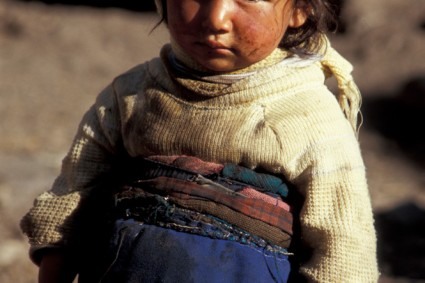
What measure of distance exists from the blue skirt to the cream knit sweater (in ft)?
0.38

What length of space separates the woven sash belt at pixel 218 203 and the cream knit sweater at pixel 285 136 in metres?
0.04

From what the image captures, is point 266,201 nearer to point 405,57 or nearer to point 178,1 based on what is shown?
point 178,1

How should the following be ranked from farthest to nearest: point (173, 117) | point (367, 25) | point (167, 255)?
1. point (367, 25)
2. point (173, 117)
3. point (167, 255)

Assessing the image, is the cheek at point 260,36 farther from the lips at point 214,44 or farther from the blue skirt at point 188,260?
the blue skirt at point 188,260

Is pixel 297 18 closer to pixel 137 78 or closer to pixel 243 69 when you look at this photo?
pixel 243 69

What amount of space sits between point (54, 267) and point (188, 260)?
523 millimetres

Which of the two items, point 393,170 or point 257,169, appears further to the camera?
point 393,170

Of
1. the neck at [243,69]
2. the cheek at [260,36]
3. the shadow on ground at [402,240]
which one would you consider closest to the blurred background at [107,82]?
the shadow on ground at [402,240]

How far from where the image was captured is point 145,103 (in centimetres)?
238

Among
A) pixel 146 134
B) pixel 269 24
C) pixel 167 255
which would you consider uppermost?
pixel 269 24

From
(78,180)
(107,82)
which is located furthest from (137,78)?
(107,82)

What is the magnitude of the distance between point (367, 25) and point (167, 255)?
24.6 ft

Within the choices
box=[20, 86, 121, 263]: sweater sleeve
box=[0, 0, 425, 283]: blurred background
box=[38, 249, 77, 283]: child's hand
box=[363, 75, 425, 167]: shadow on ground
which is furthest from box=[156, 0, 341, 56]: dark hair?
box=[363, 75, 425, 167]: shadow on ground

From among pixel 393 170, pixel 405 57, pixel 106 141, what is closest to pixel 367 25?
pixel 405 57
